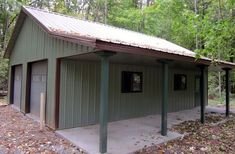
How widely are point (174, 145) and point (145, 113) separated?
403 cm

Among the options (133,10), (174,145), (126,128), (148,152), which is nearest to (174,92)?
(126,128)

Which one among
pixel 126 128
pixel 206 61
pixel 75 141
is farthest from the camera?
pixel 206 61

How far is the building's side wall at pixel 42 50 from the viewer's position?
21.9 feet

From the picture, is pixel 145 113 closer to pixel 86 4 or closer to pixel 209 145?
pixel 209 145

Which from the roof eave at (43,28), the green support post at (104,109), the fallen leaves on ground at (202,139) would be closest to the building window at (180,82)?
the fallen leaves on ground at (202,139)

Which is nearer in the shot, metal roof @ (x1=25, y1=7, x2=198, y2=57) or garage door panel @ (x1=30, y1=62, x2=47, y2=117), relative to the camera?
metal roof @ (x1=25, y1=7, x2=198, y2=57)

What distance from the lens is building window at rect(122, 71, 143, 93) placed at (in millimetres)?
9078

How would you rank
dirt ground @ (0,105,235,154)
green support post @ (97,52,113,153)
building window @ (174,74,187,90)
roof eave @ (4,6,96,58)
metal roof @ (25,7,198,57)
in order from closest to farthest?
roof eave @ (4,6,96,58)
green support post @ (97,52,113,153)
dirt ground @ (0,105,235,154)
metal roof @ (25,7,198,57)
building window @ (174,74,187,90)

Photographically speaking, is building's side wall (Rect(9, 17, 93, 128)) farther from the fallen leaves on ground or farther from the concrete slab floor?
the fallen leaves on ground

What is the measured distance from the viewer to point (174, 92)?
11.6 m

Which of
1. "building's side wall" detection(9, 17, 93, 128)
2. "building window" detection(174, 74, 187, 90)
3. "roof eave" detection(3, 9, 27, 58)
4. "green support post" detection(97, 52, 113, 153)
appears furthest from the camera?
"building window" detection(174, 74, 187, 90)

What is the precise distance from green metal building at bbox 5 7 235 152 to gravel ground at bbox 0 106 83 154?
0.61m

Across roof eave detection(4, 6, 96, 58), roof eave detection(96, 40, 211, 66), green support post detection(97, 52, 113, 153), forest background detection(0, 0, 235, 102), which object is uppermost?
forest background detection(0, 0, 235, 102)

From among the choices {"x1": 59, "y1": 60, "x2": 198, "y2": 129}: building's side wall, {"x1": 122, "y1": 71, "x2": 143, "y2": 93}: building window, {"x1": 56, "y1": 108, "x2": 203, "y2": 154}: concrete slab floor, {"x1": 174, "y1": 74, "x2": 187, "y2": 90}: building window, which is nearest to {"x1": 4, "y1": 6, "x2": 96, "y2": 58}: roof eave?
{"x1": 59, "y1": 60, "x2": 198, "y2": 129}: building's side wall
